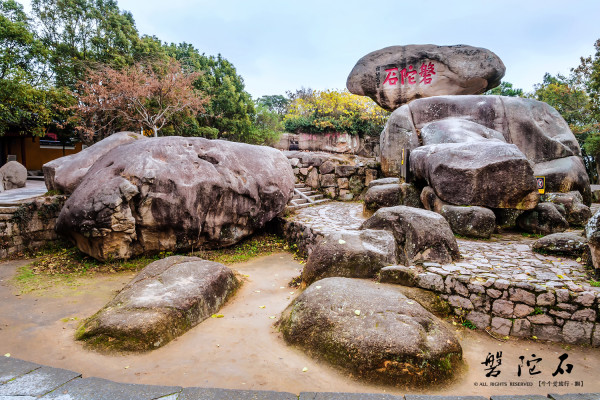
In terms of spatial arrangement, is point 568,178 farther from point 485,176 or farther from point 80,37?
point 80,37

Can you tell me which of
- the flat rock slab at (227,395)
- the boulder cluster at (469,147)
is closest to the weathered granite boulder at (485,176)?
the boulder cluster at (469,147)

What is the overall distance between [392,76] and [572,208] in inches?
328

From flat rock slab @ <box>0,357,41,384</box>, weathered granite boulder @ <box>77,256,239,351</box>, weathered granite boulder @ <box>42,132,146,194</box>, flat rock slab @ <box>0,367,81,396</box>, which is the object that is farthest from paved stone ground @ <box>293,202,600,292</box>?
weathered granite boulder @ <box>42,132,146,194</box>

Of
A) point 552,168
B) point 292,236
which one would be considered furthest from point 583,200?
point 292,236

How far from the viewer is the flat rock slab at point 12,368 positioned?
3.07 m

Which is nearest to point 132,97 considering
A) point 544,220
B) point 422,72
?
point 422,72

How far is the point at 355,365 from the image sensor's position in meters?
3.57

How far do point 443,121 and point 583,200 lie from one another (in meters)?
4.17

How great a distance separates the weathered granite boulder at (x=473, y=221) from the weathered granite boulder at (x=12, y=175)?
14408 mm

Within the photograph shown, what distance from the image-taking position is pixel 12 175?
12109 mm

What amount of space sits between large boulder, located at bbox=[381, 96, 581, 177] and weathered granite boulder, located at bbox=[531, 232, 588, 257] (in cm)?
420

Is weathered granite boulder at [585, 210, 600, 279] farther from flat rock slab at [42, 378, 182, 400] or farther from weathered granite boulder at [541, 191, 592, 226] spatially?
flat rock slab at [42, 378, 182, 400]

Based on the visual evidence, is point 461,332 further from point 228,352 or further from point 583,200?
point 583,200

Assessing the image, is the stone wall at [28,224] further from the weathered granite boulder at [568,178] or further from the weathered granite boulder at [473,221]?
the weathered granite boulder at [568,178]
